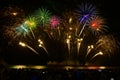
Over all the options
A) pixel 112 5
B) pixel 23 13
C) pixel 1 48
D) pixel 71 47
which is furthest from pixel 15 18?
pixel 112 5

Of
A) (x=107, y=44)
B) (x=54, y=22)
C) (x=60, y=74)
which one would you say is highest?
(x=54, y=22)

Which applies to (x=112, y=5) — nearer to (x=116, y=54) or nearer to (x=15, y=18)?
(x=116, y=54)

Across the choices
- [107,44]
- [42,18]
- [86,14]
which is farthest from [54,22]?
[107,44]

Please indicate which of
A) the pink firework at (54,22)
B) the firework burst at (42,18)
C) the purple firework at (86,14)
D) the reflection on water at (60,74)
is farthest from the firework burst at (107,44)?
the firework burst at (42,18)

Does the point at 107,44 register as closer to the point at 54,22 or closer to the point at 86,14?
the point at 86,14

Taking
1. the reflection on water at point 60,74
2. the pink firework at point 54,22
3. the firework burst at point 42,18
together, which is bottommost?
the reflection on water at point 60,74

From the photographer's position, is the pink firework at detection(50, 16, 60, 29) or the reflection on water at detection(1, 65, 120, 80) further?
→ the pink firework at detection(50, 16, 60, 29)

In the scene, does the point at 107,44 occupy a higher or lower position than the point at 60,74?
higher

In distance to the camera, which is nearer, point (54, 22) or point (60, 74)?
point (60, 74)

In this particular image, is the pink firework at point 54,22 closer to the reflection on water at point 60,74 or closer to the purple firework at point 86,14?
the purple firework at point 86,14

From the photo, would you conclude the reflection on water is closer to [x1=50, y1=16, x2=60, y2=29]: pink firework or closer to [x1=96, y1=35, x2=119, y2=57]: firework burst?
[x1=96, y1=35, x2=119, y2=57]: firework burst

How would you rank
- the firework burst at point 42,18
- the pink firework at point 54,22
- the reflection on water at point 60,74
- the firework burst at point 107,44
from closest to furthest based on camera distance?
the reflection on water at point 60,74
the firework burst at point 42,18
the pink firework at point 54,22
the firework burst at point 107,44

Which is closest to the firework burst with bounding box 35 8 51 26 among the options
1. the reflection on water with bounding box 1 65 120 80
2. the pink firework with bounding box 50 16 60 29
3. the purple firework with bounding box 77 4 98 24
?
the pink firework with bounding box 50 16 60 29

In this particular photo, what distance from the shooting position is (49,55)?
19.3 metres
